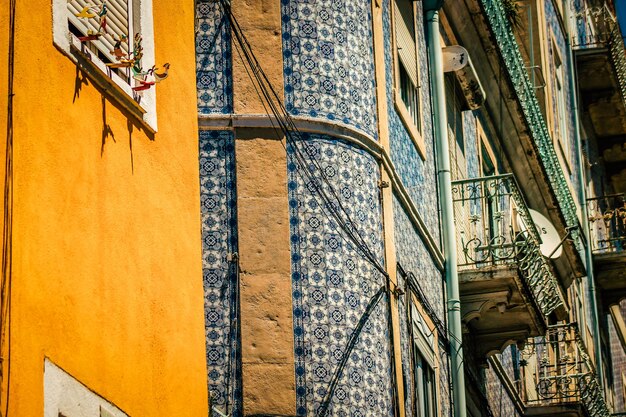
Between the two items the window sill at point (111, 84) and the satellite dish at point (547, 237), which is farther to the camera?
the satellite dish at point (547, 237)

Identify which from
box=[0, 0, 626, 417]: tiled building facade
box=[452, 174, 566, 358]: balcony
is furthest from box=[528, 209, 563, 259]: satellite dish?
box=[452, 174, 566, 358]: balcony

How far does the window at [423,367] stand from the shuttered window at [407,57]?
6.90 feet

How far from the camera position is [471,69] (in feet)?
65.2

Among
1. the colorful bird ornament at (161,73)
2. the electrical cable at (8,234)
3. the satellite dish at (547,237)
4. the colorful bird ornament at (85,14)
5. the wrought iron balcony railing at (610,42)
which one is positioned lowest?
the electrical cable at (8,234)

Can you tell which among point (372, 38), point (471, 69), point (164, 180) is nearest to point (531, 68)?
point (471, 69)

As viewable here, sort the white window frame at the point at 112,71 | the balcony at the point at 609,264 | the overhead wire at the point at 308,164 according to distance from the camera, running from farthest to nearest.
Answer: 1. the balcony at the point at 609,264
2. the overhead wire at the point at 308,164
3. the white window frame at the point at 112,71

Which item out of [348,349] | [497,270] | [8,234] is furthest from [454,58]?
[8,234]

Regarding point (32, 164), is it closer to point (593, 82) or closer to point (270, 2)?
point (270, 2)

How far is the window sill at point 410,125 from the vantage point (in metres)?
16.4

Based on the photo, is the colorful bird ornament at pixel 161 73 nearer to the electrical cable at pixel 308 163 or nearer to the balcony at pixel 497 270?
the electrical cable at pixel 308 163

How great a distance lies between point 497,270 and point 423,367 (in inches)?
107

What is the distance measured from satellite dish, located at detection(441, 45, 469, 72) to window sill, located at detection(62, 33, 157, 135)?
9.44 metres

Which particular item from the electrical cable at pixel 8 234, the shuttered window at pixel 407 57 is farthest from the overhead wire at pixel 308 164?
the electrical cable at pixel 8 234

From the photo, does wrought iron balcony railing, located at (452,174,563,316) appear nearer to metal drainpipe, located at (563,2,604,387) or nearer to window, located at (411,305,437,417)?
window, located at (411,305,437,417)
